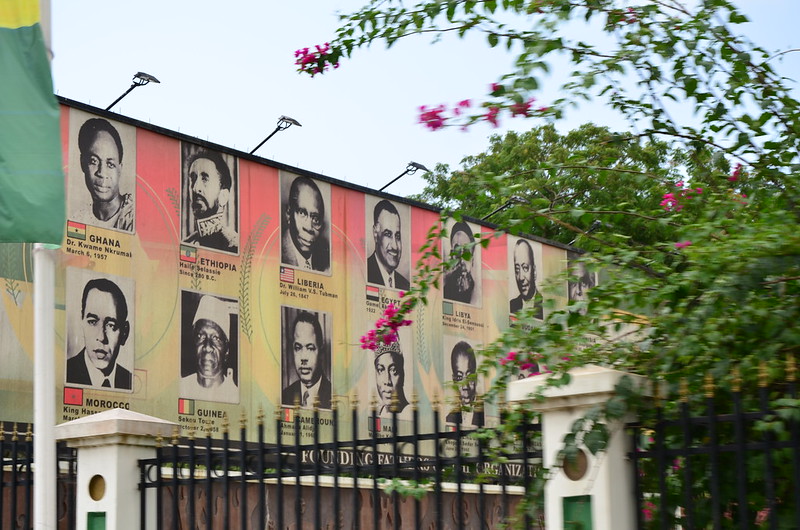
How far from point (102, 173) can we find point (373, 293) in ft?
18.7

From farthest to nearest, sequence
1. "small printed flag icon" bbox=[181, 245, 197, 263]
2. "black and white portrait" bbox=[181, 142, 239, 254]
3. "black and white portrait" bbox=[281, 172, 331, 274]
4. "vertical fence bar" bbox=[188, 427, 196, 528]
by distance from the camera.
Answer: "black and white portrait" bbox=[281, 172, 331, 274]
"black and white portrait" bbox=[181, 142, 239, 254]
"small printed flag icon" bbox=[181, 245, 197, 263]
"vertical fence bar" bbox=[188, 427, 196, 528]

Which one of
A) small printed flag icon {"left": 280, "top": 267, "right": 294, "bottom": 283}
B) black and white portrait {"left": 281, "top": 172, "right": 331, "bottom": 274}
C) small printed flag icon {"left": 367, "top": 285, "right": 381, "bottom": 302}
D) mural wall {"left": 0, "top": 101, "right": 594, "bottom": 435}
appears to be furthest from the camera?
small printed flag icon {"left": 367, "top": 285, "right": 381, "bottom": 302}

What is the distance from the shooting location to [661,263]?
609 cm

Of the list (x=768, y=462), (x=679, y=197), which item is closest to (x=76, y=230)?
(x=679, y=197)

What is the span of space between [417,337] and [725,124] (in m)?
14.9

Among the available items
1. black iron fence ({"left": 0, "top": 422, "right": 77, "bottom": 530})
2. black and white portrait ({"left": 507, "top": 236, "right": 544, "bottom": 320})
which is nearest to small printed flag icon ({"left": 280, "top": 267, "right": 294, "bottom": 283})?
black and white portrait ({"left": 507, "top": 236, "right": 544, "bottom": 320})

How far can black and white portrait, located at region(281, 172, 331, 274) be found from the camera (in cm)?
1888

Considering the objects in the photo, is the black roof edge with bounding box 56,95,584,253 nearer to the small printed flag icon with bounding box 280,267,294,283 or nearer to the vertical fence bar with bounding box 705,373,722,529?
the small printed flag icon with bounding box 280,267,294,283

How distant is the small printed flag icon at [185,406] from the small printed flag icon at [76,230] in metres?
2.77

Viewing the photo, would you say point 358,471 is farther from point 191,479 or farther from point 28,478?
point 28,478

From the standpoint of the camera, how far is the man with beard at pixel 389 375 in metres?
19.9

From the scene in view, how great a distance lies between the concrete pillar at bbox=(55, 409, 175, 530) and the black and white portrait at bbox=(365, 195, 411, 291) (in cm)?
1267

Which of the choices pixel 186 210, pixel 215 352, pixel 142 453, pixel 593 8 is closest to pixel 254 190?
pixel 186 210

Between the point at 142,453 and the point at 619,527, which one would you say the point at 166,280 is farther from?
the point at 619,527
